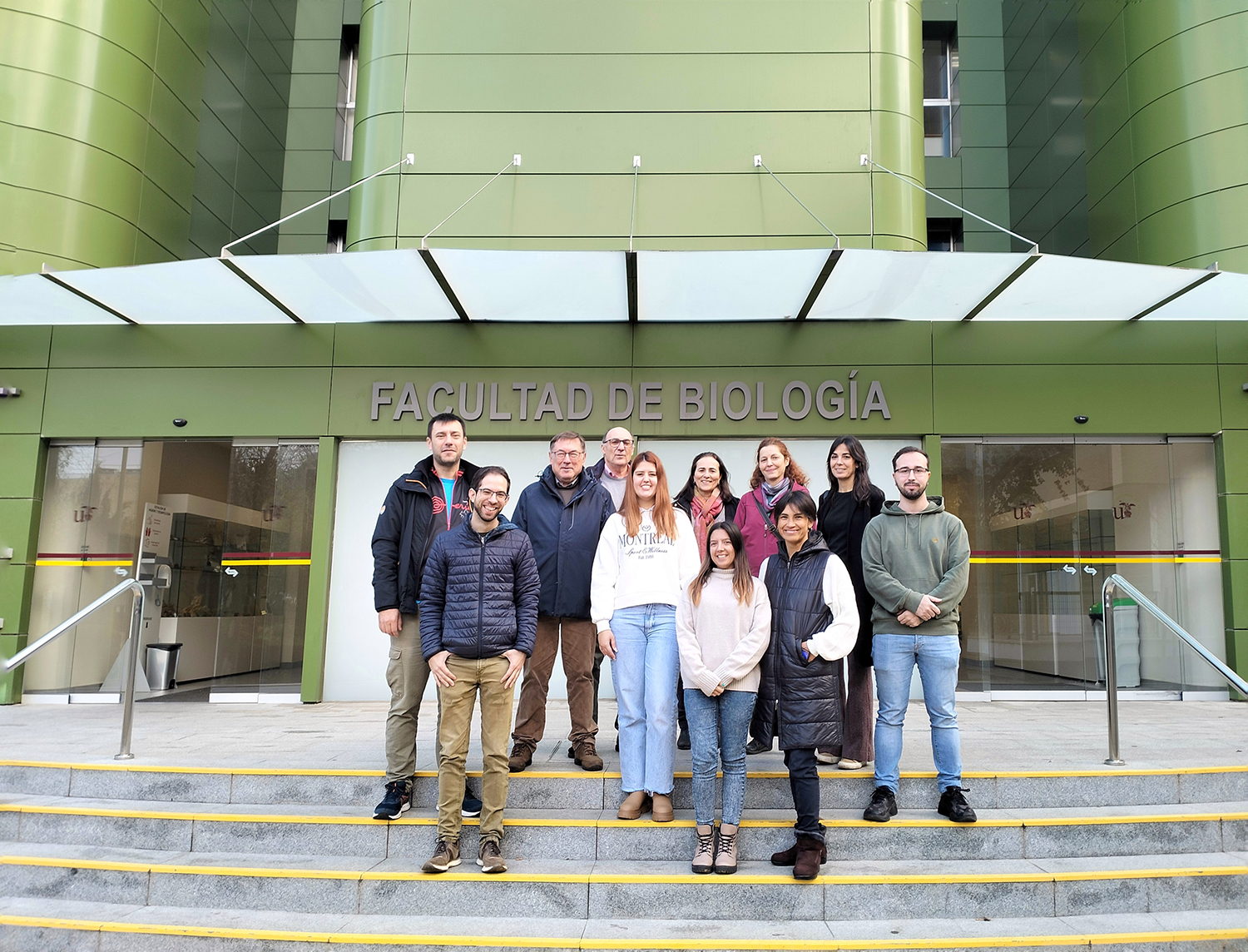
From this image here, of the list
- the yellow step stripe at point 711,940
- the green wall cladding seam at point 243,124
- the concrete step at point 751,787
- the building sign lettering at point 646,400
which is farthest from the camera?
the green wall cladding seam at point 243,124

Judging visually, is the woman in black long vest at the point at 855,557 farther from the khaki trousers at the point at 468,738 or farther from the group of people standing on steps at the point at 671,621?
the khaki trousers at the point at 468,738

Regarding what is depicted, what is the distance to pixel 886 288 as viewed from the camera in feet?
26.1

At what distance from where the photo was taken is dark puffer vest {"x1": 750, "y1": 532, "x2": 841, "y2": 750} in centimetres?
398

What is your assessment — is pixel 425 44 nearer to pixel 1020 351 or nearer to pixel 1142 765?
pixel 1020 351

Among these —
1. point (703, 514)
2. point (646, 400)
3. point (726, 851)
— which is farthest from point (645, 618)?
point (646, 400)

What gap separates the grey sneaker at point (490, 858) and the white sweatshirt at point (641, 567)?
43.7 inches

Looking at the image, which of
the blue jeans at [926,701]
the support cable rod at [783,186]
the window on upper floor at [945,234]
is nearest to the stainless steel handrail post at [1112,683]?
the blue jeans at [926,701]

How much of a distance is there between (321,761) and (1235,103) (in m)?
10.5

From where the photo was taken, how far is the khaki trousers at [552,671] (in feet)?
15.9

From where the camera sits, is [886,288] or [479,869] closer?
[479,869]

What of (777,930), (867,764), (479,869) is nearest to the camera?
(777,930)

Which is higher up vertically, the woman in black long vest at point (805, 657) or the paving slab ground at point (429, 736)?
the woman in black long vest at point (805, 657)

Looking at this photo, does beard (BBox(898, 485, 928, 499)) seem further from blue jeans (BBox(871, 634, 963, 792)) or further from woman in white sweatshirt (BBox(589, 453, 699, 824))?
woman in white sweatshirt (BBox(589, 453, 699, 824))

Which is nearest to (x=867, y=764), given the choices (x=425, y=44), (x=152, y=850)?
(x=152, y=850)
